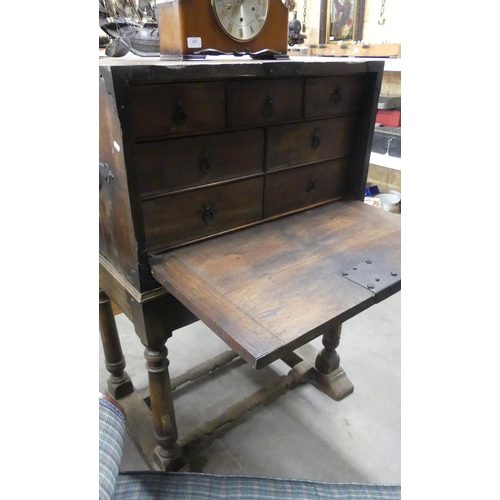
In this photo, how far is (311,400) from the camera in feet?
5.95

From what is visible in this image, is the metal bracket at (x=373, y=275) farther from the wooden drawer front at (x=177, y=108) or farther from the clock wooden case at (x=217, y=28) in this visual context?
the clock wooden case at (x=217, y=28)

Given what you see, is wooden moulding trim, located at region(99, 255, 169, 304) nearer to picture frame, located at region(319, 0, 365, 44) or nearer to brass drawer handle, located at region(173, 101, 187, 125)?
brass drawer handle, located at region(173, 101, 187, 125)

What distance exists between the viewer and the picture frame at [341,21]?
9.49ft

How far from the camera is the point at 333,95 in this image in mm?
1261

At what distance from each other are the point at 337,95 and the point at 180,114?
537mm

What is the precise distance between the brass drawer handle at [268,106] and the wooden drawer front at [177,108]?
0.13m

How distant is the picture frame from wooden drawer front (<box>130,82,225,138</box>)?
2360mm

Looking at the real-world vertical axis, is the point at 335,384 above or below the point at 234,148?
below

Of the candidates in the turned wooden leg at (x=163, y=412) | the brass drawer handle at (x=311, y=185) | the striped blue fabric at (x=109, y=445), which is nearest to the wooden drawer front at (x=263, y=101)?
the brass drawer handle at (x=311, y=185)

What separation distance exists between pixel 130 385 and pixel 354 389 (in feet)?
3.15

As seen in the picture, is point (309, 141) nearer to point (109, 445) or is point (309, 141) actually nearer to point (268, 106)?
point (268, 106)

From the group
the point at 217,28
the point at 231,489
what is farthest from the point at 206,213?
the point at 231,489

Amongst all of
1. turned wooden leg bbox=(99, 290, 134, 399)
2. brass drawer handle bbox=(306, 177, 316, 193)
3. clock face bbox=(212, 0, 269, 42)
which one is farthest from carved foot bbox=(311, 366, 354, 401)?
clock face bbox=(212, 0, 269, 42)

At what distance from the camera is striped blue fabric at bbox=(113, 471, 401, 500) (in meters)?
1.19
